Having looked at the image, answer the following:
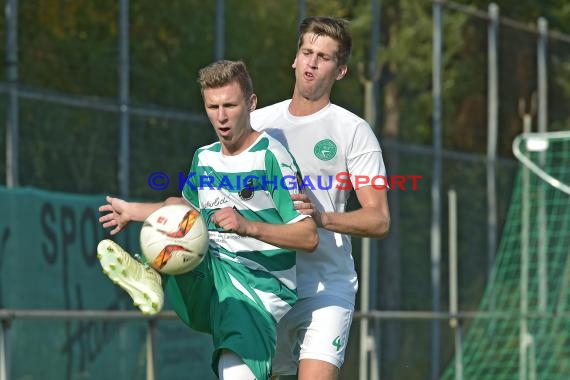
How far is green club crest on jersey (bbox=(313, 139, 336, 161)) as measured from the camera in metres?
6.71

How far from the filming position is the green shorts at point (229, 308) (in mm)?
6125

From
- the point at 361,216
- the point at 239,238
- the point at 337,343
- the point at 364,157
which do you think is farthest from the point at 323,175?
the point at 337,343

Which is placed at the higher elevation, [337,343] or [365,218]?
[365,218]

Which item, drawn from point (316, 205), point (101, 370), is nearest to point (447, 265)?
point (101, 370)

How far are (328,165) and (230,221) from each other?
3.66 ft

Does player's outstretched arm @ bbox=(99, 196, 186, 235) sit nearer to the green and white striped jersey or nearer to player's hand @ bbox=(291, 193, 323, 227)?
the green and white striped jersey

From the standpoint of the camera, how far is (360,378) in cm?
1085

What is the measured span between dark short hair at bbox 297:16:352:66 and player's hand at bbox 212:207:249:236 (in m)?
1.26

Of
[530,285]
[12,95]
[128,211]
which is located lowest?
[530,285]

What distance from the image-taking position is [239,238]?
6.29 meters

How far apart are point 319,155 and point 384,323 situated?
6.94 metres

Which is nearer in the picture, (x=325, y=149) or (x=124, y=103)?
(x=325, y=149)

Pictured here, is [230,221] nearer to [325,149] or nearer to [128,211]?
[128,211]

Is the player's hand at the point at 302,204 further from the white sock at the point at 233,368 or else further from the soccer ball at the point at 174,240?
the white sock at the point at 233,368
